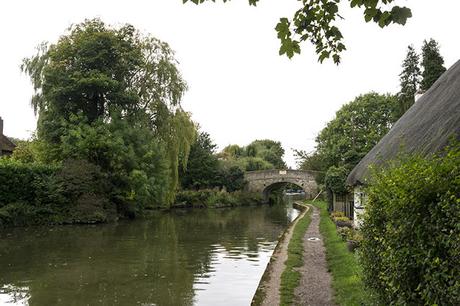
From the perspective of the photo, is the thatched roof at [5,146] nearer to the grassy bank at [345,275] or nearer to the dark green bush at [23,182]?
the dark green bush at [23,182]

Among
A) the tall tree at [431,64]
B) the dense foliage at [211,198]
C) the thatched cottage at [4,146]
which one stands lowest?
the dense foliage at [211,198]

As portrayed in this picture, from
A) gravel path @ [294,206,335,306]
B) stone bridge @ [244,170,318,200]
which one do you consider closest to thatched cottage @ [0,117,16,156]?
stone bridge @ [244,170,318,200]

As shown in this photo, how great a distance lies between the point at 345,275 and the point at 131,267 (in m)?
5.56

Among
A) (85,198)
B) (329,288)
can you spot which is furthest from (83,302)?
(85,198)

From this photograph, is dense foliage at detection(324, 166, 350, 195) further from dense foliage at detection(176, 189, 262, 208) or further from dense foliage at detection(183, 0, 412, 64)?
dense foliage at detection(183, 0, 412, 64)

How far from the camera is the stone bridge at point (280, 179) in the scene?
55.0 metres

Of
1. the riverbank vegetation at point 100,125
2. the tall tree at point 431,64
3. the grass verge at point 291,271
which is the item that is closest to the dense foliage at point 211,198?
the riverbank vegetation at point 100,125

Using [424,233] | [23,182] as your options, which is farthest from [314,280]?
[23,182]

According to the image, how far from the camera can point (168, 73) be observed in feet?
96.4

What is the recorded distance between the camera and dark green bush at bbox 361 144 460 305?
3.52 m

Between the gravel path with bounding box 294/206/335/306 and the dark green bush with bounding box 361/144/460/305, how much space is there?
2.46 m

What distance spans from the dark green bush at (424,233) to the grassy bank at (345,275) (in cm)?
162

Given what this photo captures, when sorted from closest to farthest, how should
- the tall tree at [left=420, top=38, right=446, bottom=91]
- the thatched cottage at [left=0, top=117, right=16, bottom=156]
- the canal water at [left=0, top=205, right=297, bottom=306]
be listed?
the canal water at [left=0, top=205, right=297, bottom=306], the tall tree at [left=420, top=38, right=446, bottom=91], the thatched cottage at [left=0, top=117, right=16, bottom=156]

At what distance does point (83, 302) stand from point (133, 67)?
21.6 metres
